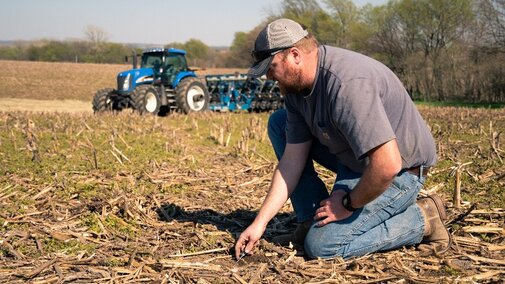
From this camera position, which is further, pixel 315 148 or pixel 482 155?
pixel 482 155

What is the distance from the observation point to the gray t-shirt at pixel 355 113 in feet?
9.41

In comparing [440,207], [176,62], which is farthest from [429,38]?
[440,207]

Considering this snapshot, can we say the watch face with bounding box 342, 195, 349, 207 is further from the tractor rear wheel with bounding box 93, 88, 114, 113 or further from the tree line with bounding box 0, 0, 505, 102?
the tree line with bounding box 0, 0, 505, 102

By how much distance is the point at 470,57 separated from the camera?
37.9 m

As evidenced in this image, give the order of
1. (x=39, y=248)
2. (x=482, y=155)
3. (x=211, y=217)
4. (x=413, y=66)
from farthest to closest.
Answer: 1. (x=413, y=66)
2. (x=482, y=155)
3. (x=211, y=217)
4. (x=39, y=248)

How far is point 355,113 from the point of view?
2879mm

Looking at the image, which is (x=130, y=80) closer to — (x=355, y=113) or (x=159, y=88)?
(x=159, y=88)

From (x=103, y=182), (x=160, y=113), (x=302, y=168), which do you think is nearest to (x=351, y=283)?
(x=302, y=168)

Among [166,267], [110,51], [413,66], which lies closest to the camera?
[166,267]

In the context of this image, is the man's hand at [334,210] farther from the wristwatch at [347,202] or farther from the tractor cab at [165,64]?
the tractor cab at [165,64]

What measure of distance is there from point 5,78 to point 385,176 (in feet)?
129

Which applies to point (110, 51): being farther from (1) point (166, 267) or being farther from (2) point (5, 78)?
(1) point (166, 267)

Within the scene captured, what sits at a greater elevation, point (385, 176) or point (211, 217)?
point (385, 176)

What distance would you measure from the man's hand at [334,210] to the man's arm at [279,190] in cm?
29
